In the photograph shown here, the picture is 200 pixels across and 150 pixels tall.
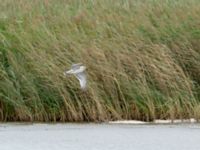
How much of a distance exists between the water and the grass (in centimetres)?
32

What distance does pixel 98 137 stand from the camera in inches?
304

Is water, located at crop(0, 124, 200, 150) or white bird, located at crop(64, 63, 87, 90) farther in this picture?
white bird, located at crop(64, 63, 87, 90)

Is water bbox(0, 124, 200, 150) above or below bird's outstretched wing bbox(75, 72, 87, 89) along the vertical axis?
below

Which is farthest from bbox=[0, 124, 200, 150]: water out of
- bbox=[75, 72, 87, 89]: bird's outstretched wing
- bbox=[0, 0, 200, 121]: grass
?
bbox=[75, 72, 87, 89]: bird's outstretched wing

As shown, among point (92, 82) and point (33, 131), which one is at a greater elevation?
point (92, 82)

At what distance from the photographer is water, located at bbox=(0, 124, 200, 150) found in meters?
7.31

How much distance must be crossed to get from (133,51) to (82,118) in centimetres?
104

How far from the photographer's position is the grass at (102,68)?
8609 mm

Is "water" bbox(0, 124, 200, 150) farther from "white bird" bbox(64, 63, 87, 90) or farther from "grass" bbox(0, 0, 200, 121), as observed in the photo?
"white bird" bbox(64, 63, 87, 90)

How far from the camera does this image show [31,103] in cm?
864

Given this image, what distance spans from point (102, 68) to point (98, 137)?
1.30m

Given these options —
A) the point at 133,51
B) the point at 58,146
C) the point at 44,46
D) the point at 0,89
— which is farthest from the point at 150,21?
the point at 58,146

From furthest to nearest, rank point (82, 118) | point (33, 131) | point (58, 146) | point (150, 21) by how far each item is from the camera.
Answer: point (150, 21)
point (82, 118)
point (33, 131)
point (58, 146)

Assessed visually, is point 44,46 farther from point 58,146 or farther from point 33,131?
point 58,146
